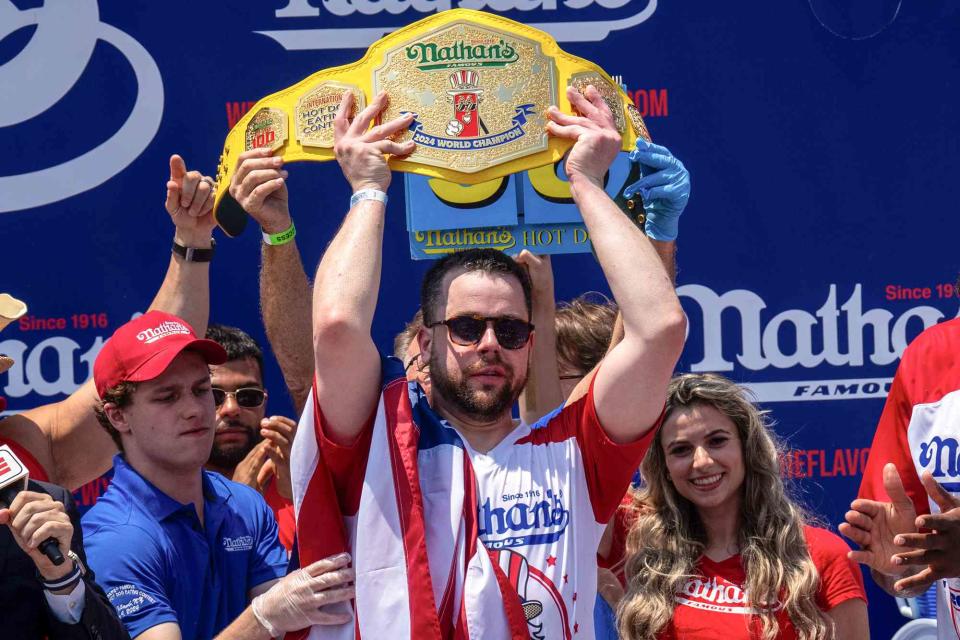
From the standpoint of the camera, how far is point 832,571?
2.81 meters

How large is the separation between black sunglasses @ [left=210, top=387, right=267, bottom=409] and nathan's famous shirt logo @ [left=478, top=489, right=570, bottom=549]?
133 centimetres

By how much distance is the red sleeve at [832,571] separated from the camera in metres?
2.76

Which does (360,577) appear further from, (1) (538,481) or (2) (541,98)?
(2) (541,98)

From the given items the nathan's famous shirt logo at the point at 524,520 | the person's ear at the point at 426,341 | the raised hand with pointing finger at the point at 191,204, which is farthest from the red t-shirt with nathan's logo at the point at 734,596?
the raised hand with pointing finger at the point at 191,204

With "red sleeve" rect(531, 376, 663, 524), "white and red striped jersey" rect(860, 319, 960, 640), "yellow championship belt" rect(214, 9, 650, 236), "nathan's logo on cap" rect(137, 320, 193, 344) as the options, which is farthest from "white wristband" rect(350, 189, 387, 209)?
"white and red striped jersey" rect(860, 319, 960, 640)

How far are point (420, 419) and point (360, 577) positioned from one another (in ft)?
1.13

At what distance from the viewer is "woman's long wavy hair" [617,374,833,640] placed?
271 centimetres

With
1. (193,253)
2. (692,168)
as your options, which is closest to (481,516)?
(193,253)

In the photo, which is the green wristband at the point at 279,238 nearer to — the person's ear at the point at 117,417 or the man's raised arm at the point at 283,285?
the man's raised arm at the point at 283,285

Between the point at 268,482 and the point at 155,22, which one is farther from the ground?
the point at 155,22

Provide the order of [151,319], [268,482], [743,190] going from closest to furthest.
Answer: [151,319], [268,482], [743,190]

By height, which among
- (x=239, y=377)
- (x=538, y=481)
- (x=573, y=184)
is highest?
(x=573, y=184)

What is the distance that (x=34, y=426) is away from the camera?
291 centimetres

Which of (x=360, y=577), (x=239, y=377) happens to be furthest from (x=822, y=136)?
(x=360, y=577)
